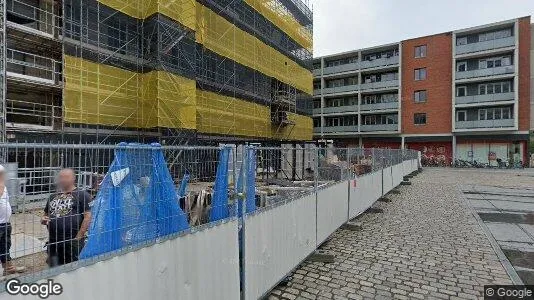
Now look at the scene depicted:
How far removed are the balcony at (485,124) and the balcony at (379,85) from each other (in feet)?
31.2

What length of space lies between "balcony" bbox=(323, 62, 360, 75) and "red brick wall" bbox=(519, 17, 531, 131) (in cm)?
1903

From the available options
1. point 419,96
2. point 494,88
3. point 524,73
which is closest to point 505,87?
point 494,88

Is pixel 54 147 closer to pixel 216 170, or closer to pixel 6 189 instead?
pixel 6 189

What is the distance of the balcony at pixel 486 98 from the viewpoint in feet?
122

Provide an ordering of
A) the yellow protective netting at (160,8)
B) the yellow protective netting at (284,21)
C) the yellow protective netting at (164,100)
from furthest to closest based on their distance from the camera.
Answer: the yellow protective netting at (284,21), the yellow protective netting at (164,100), the yellow protective netting at (160,8)

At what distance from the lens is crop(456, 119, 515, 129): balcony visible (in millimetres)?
37125

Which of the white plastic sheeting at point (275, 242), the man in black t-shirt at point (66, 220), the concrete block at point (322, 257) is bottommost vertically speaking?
the concrete block at point (322, 257)

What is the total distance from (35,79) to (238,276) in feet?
49.7

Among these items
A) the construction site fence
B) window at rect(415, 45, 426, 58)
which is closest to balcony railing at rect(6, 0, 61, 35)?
the construction site fence

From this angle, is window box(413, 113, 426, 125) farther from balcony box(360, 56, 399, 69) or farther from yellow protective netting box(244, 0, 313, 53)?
yellow protective netting box(244, 0, 313, 53)

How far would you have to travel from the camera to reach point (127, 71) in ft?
60.0

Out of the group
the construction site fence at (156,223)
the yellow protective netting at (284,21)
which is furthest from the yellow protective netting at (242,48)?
the construction site fence at (156,223)

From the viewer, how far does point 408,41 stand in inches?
1774

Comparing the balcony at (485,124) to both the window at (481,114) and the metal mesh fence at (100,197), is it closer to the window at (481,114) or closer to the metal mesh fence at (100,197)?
the window at (481,114)
